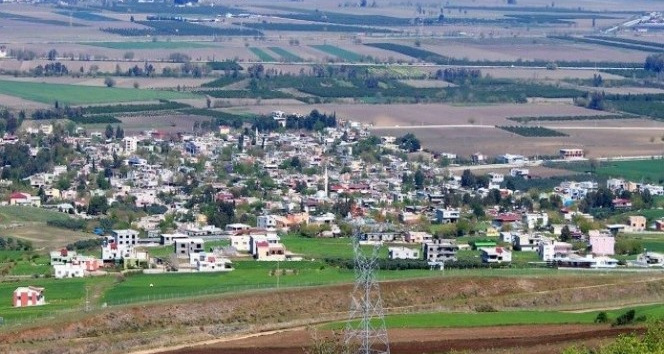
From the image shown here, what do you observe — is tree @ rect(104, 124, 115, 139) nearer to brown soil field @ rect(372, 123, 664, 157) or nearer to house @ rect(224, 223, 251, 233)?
brown soil field @ rect(372, 123, 664, 157)

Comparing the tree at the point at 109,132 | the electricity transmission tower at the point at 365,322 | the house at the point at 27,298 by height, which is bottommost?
the tree at the point at 109,132

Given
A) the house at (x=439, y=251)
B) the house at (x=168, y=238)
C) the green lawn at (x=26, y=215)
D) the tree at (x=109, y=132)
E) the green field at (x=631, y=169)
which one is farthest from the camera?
the tree at (x=109, y=132)

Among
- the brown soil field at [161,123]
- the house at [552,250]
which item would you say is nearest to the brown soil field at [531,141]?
the brown soil field at [161,123]

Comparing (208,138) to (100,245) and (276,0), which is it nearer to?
(100,245)

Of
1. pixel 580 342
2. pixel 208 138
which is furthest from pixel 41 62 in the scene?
pixel 580 342

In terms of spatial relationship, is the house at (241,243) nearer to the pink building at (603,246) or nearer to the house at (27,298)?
the pink building at (603,246)

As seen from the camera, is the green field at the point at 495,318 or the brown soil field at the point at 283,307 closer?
the brown soil field at the point at 283,307

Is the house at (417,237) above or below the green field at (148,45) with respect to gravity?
above
